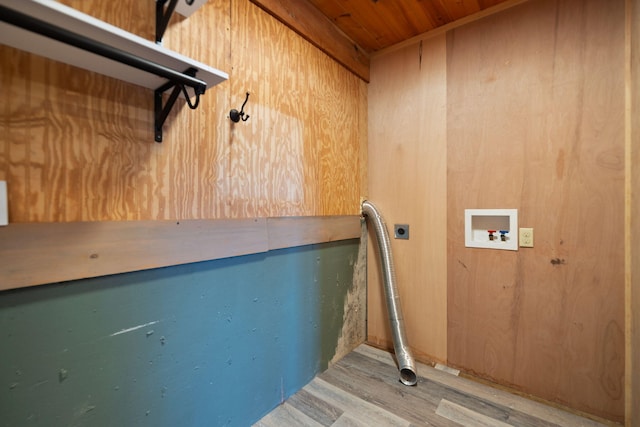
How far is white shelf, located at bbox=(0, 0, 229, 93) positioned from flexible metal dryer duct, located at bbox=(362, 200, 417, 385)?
4.51 feet

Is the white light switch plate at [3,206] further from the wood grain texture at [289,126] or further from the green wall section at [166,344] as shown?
the wood grain texture at [289,126]

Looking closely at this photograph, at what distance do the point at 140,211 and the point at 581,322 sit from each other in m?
2.10

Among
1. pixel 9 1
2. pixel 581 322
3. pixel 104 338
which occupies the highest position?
pixel 9 1

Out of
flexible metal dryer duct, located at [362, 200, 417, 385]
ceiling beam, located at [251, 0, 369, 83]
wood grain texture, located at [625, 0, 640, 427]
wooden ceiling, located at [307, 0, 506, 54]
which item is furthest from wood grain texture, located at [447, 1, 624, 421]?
ceiling beam, located at [251, 0, 369, 83]

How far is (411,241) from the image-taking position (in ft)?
6.11

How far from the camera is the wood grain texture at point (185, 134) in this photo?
739mm

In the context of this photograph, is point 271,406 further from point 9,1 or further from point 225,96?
point 9,1

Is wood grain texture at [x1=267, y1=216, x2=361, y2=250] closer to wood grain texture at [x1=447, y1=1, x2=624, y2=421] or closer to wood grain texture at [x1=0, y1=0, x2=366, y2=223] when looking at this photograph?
wood grain texture at [x1=0, y1=0, x2=366, y2=223]

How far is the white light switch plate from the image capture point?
675 mm

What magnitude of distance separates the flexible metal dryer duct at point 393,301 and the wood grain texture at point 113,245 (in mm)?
875

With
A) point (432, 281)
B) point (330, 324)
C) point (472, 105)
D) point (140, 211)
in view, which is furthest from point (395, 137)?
point (140, 211)

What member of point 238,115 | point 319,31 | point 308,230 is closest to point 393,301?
point 308,230

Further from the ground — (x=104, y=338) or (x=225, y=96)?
(x=225, y=96)

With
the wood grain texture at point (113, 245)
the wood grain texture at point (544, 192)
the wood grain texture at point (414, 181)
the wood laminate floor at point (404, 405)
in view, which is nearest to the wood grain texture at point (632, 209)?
the wood grain texture at point (544, 192)
